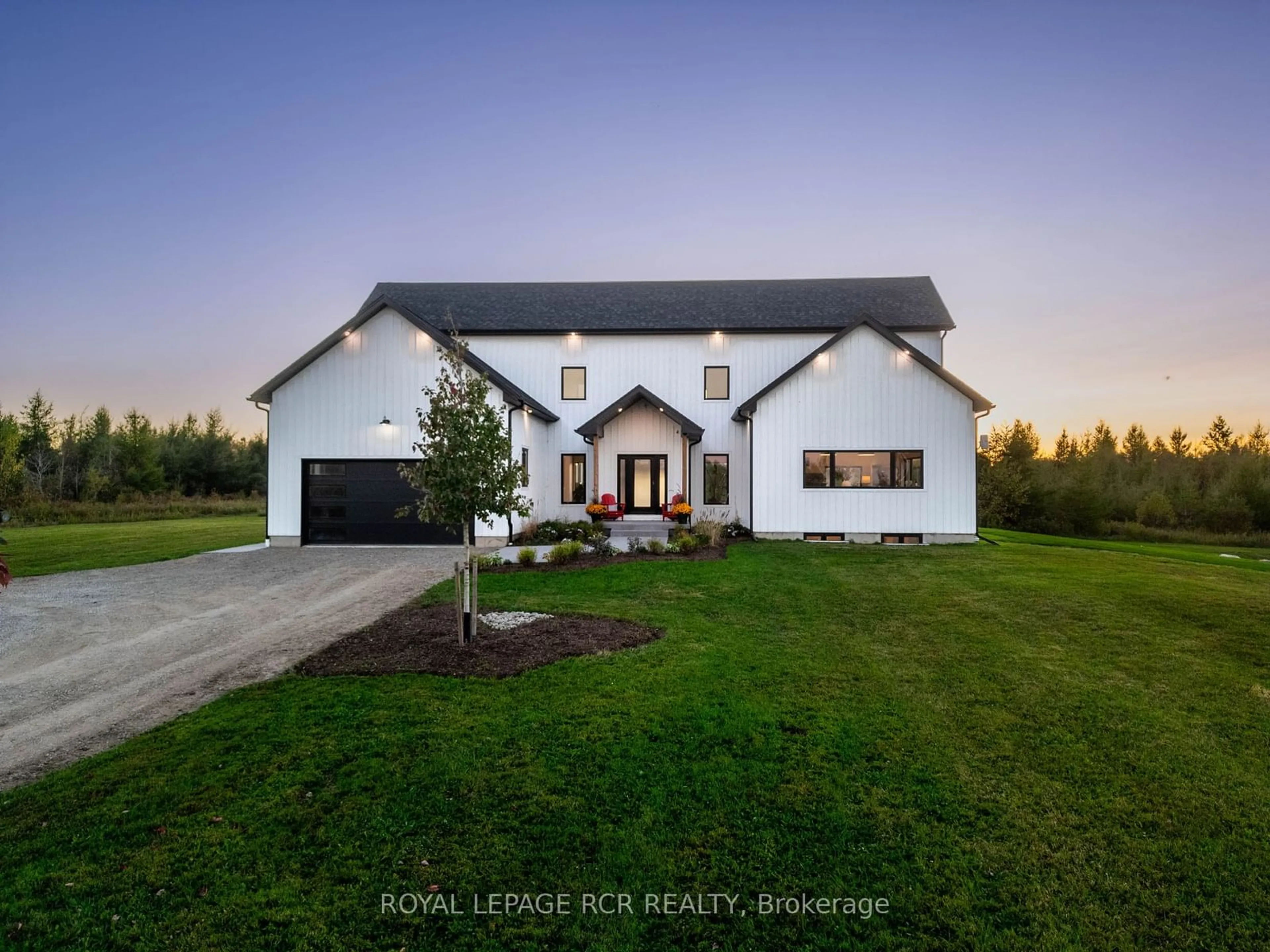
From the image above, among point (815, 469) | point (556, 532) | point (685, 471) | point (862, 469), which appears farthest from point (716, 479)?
point (556, 532)

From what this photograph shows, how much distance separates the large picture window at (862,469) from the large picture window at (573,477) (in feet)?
26.3

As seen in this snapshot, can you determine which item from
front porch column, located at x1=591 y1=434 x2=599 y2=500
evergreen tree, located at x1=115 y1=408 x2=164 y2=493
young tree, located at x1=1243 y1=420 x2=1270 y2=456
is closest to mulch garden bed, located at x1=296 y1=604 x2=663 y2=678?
front porch column, located at x1=591 y1=434 x2=599 y2=500

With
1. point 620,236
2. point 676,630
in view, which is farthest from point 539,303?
point 676,630

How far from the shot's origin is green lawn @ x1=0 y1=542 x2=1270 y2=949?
250 cm

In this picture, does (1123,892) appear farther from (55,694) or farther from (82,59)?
(82,59)

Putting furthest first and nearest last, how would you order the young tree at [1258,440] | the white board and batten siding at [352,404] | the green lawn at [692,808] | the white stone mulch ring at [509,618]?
the young tree at [1258,440] < the white board and batten siding at [352,404] < the white stone mulch ring at [509,618] < the green lawn at [692,808]

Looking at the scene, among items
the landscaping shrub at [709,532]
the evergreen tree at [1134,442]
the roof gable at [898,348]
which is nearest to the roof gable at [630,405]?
the roof gable at [898,348]

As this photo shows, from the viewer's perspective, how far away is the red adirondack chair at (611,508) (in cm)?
1934

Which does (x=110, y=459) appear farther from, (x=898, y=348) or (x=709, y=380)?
(x=898, y=348)

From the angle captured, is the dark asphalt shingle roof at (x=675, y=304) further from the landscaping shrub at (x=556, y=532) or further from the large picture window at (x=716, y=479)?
the landscaping shrub at (x=556, y=532)

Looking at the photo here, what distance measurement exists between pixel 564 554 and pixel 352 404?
911 centimetres

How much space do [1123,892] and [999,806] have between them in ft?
2.41

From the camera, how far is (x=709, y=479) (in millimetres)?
20375

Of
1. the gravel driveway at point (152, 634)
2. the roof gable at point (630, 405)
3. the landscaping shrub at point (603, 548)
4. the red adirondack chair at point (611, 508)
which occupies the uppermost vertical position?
the roof gable at point (630, 405)
